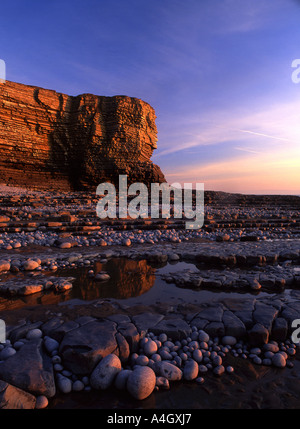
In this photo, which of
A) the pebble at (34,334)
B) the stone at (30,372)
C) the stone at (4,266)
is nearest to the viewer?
the stone at (30,372)

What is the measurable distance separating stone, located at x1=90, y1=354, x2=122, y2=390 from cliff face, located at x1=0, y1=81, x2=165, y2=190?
28.6m

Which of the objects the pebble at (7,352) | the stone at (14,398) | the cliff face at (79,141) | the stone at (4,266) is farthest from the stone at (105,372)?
the cliff face at (79,141)

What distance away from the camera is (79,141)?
1235 inches

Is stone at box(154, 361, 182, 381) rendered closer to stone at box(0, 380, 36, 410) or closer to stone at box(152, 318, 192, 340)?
stone at box(152, 318, 192, 340)

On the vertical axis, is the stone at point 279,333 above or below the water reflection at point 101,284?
above

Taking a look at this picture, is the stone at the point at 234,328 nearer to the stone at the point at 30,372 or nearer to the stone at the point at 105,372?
the stone at the point at 105,372

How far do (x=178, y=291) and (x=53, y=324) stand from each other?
1.99m

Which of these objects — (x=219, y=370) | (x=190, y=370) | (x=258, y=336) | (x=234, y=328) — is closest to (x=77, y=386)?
(x=190, y=370)

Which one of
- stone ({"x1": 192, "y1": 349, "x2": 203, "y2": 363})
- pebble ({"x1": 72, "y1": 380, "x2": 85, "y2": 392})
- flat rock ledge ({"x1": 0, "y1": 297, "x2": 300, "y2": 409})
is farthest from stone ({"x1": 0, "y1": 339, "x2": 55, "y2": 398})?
stone ({"x1": 192, "y1": 349, "x2": 203, "y2": 363})

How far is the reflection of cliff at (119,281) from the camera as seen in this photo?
3.74 metres

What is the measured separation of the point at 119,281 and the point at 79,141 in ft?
100

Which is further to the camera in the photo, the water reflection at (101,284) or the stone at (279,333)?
the water reflection at (101,284)

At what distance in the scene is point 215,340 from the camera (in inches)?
95.6

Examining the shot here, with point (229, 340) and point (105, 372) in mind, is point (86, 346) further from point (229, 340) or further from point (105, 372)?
point (229, 340)
